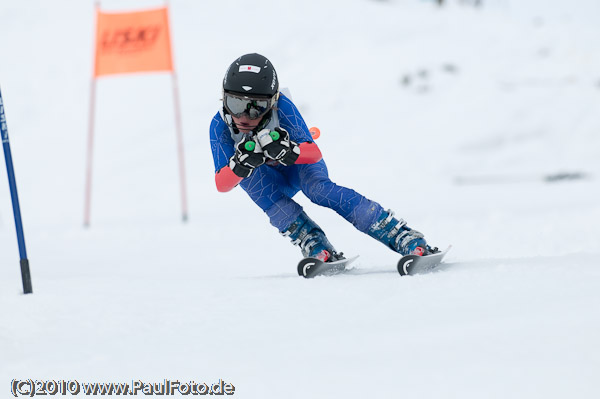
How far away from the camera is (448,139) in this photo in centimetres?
1636

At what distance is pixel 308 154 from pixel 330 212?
7443 millimetres

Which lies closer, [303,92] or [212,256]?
[212,256]

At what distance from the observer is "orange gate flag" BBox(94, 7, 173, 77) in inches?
421

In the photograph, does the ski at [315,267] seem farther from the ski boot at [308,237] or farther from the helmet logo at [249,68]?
the helmet logo at [249,68]

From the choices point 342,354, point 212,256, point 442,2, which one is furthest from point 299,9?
point 342,354

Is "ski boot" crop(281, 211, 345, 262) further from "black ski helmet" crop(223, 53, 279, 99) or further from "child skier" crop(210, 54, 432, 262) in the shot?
"black ski helmet" crop(223, 53, 279, 99)

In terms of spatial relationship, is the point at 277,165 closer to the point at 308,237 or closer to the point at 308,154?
the point at 308,154

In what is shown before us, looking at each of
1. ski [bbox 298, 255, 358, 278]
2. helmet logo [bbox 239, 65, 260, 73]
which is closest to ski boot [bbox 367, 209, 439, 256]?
ski [bbox 298, 255, 358, 278]

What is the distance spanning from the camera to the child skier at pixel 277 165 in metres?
3.59

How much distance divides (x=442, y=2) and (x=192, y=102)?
11.2 m

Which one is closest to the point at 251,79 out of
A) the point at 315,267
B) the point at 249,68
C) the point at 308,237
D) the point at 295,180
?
the point at 249,68

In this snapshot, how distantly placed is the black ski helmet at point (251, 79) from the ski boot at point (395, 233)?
975mm

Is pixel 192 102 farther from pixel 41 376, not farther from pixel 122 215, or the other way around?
pixel 41 376

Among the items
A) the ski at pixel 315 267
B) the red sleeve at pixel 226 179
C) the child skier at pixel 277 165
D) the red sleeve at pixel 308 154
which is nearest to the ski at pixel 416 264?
the child skier at pixel 277 165
